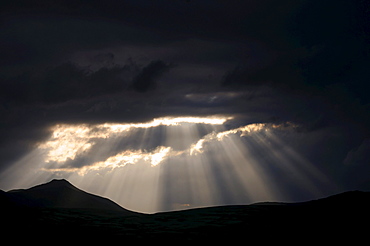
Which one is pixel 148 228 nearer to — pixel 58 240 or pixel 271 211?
pixel 58 240

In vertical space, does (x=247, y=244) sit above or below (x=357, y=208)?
below

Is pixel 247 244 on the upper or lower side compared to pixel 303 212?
lower

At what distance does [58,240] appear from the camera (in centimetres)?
8738

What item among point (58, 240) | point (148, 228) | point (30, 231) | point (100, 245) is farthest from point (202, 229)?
point (30, 231)

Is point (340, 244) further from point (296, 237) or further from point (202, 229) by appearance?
point (202, 229)

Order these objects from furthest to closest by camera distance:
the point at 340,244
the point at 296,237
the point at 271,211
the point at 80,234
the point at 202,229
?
the point at 271,211 < the point at 202,229 < the point at 80,234 < the point at 296,237 < the point at 340,244

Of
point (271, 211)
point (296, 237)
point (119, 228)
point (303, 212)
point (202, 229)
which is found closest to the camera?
point (296, 237)

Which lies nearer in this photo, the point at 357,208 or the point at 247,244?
the point at 247,244

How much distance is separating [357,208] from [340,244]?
147 feet

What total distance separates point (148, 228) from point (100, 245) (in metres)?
30.8

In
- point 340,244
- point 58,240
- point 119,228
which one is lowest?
point 340,244

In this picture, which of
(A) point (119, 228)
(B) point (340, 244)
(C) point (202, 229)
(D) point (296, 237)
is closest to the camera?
(B) point (340, 244)

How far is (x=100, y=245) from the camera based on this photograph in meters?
82.0

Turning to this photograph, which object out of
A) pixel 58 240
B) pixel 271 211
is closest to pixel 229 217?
pixel 271 211
